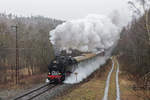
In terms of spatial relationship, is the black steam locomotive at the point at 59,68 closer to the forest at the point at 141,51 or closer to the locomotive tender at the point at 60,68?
the locomotive tender at the point at 60,68

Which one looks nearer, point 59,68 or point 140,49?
point 59,68

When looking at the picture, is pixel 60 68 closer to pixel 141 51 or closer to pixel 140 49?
pixel 141 51

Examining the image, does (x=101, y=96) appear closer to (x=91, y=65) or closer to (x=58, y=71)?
(x=58, y=71)

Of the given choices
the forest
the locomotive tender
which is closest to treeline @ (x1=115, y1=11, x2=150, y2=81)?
the forest

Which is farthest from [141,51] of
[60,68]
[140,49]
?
[60,68]

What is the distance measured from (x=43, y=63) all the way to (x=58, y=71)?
13009mm

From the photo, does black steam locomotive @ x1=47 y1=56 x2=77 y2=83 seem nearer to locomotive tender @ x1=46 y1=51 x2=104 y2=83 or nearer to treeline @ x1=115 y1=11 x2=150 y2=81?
locomotive tender @ x1=46 y1=51 x2=104 y2=83

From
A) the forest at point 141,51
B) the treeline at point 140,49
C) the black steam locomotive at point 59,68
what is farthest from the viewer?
the treeline at point 140,49

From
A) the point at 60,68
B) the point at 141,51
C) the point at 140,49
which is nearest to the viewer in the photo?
the point at 60,68

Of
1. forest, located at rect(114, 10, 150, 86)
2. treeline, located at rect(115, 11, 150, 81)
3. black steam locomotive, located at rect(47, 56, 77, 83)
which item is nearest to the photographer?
forest, located at rect(114, 10, 150, 86)

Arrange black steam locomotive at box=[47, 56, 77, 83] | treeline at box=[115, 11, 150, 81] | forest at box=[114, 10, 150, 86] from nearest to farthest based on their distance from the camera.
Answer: forest at box=[114, 10, 150, 86]
black steam locomotive at box=[47, 56, 77, 83]
treeline at box=[115, 11, 150, 81]

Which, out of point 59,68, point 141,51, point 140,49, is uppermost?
point 140,49

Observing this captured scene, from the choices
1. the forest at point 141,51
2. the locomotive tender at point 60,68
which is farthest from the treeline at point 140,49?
the locomotive tender at point 60,68

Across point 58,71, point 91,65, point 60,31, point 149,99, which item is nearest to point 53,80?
point 58,71
